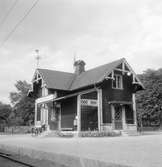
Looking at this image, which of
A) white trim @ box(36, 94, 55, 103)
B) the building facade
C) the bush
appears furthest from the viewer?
white trim @ box(36, 94, 55, 103)

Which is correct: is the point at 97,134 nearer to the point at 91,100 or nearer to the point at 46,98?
the point at 91,100

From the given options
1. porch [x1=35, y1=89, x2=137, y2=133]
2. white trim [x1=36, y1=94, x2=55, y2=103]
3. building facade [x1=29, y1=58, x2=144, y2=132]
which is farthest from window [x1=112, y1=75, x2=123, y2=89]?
white trim [x1=36, y1=94, x2=55, y2=103]

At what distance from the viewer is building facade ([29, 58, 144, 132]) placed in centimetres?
1836

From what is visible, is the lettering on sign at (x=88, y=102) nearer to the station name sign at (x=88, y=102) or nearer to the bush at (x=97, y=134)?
the station name sign at (x=88, y=102)

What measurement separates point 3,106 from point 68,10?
42026 mm

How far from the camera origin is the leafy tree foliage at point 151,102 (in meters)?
31.0

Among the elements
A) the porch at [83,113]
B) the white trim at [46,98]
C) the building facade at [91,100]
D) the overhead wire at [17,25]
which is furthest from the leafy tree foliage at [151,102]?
the overhead wire at [17,25]

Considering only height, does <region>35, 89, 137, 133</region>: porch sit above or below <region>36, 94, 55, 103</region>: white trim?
below

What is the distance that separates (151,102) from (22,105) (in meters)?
19.3

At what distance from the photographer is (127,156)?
260 inches

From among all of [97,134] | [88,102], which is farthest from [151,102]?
[97,134]

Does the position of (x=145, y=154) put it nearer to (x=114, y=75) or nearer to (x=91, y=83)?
(x=91, y=83)

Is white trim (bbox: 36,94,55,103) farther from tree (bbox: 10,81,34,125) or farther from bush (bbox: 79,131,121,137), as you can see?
tree (bbox: 10,81,34,125)

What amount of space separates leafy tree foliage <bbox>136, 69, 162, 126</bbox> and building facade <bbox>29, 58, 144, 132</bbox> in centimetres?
1096
